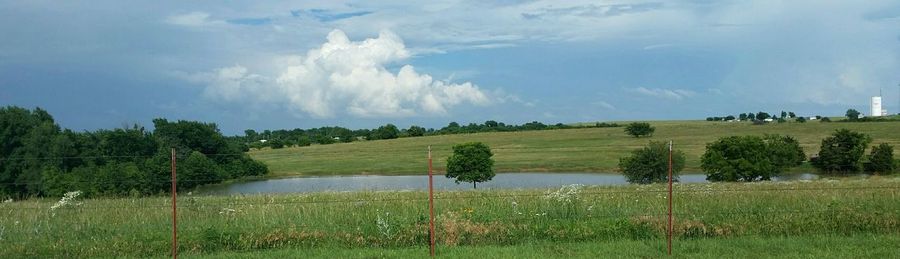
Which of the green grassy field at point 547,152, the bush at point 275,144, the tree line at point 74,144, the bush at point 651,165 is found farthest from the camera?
the bush at point 275,144

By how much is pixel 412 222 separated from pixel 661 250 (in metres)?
4.19

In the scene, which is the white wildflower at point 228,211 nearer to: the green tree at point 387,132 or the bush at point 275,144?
the bush at point 275,144

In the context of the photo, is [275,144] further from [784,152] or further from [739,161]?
[784,152]

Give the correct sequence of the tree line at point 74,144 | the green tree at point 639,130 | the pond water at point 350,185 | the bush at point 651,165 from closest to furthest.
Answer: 1. the pond water at point 350,185
2. the tree line at point 74,144
3. the bush at point 651,165
4. the green tree at point 639,130

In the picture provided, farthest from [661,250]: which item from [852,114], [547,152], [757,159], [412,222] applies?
[852,114]

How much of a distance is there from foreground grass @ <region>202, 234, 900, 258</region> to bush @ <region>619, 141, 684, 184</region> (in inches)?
1930

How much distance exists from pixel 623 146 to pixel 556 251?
88155 mm

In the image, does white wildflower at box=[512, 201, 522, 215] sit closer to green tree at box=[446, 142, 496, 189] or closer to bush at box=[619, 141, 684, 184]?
bush at box=[619, 141, 684, 184]

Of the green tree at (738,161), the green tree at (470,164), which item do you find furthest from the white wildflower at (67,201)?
the green tree at (738,161)

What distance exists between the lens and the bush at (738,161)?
6475cm

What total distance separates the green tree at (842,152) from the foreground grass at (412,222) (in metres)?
68.2

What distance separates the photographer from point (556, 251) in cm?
1123

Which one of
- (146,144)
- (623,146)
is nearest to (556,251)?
(146,144)

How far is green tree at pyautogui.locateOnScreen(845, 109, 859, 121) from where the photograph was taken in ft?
399
